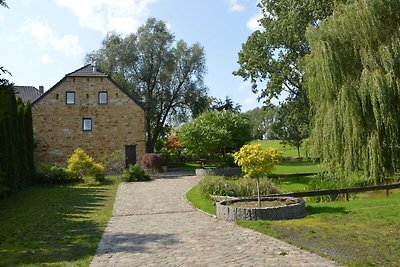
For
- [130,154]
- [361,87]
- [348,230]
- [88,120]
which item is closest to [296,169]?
[130,154]

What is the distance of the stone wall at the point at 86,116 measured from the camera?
3250 centimetres

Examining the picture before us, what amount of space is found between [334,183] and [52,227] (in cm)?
1284

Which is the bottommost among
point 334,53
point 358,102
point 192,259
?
point 192,259

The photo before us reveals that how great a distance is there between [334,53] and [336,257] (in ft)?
34.1

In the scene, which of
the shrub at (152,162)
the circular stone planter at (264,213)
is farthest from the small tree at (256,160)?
the shrub at (152,162)

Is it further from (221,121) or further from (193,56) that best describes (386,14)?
(193,56)

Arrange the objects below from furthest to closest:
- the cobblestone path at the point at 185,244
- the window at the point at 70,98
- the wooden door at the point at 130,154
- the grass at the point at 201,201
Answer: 1. the wooden door at the point at 130,154
2. the window at the point at 70,98
3. the grass at the point at 201,201
4. the cobblestone path at the point at 185,244

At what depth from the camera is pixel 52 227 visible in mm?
11383

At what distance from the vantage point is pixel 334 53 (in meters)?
15.8

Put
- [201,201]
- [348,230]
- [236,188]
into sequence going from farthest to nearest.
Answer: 1. [236,188]
2. [201,201]
3. [348,230]

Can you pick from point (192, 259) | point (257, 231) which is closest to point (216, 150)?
point (257, 231)

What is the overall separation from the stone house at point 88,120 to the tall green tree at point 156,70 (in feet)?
29.7

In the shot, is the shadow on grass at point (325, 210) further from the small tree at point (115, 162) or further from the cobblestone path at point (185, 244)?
the small tree at point (115, 162)

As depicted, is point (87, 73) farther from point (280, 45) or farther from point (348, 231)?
point (348, 231)
